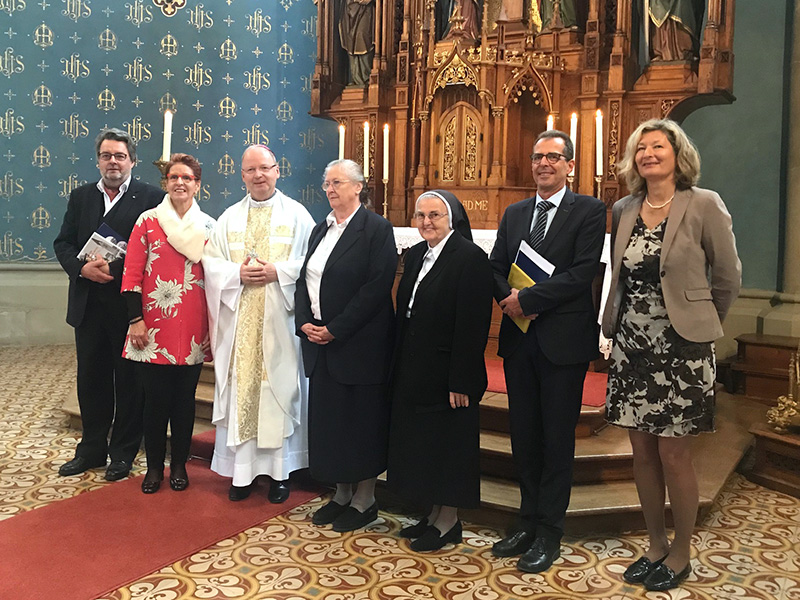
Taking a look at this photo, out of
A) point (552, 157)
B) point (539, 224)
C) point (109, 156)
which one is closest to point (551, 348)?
point (539, 224)

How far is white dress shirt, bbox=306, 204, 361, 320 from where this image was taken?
325 cm

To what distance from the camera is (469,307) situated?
112 inches

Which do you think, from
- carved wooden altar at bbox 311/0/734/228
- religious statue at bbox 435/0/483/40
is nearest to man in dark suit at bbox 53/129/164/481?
carved wooden altar at bbox 311/0/734/228

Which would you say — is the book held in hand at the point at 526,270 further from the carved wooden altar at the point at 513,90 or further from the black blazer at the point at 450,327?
the carved wooden altar at the point at 513,90

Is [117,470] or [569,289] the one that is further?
[117,470]

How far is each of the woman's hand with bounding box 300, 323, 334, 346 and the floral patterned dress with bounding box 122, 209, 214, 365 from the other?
67 centimetres

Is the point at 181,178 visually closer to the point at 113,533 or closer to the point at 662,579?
the point at 113,533

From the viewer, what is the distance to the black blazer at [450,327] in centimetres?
286

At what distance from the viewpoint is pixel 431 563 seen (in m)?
2.88

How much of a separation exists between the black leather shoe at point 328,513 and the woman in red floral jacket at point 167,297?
0.76 m

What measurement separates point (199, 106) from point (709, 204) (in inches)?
247

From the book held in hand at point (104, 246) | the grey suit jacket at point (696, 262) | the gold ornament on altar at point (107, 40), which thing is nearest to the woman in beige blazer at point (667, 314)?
the grey suit jacket at point (696, 262)

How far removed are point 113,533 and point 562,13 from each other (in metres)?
5.04

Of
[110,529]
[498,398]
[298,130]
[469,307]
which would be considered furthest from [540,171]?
[298,130]
